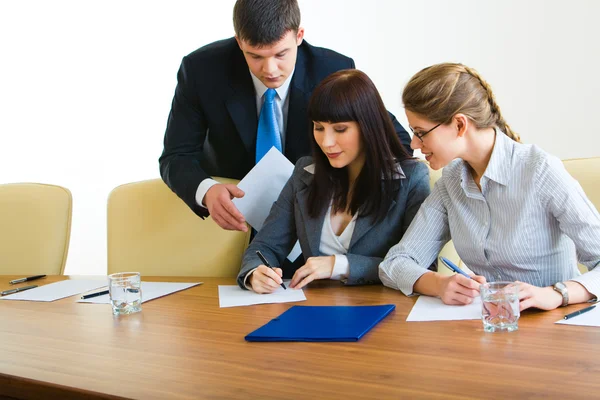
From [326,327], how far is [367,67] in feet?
7.78

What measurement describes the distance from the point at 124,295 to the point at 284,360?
24.9 inches

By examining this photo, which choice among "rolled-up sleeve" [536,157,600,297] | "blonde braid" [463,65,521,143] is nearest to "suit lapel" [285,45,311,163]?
"blonde braid" [463,65,521,143]

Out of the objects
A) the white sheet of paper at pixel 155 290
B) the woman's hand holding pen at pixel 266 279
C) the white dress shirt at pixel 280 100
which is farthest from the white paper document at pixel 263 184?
the woman's hand holding pen at pixel 266 279

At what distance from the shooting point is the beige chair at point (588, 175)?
5.89 ft

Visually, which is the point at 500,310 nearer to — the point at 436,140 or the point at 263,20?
the point at 436,140

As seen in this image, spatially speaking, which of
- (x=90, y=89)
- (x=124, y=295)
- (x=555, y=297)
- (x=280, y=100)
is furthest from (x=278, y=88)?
(x=90, y=89)

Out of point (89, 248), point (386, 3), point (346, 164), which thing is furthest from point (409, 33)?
point (89, 248)

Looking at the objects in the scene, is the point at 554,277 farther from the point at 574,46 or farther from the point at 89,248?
the point at 89,248

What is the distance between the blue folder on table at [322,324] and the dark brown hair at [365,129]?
1.78ft

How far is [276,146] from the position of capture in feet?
7.70

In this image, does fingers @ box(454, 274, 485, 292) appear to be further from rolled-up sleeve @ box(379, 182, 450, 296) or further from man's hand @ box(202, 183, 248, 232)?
man's hand @ box(202, 183, 248, 232)

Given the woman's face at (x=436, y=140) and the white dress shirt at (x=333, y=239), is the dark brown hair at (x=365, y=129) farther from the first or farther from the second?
the woman's face at (x=436, y=140)

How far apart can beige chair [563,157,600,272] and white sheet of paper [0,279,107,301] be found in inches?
56.2

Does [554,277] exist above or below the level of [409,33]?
below
